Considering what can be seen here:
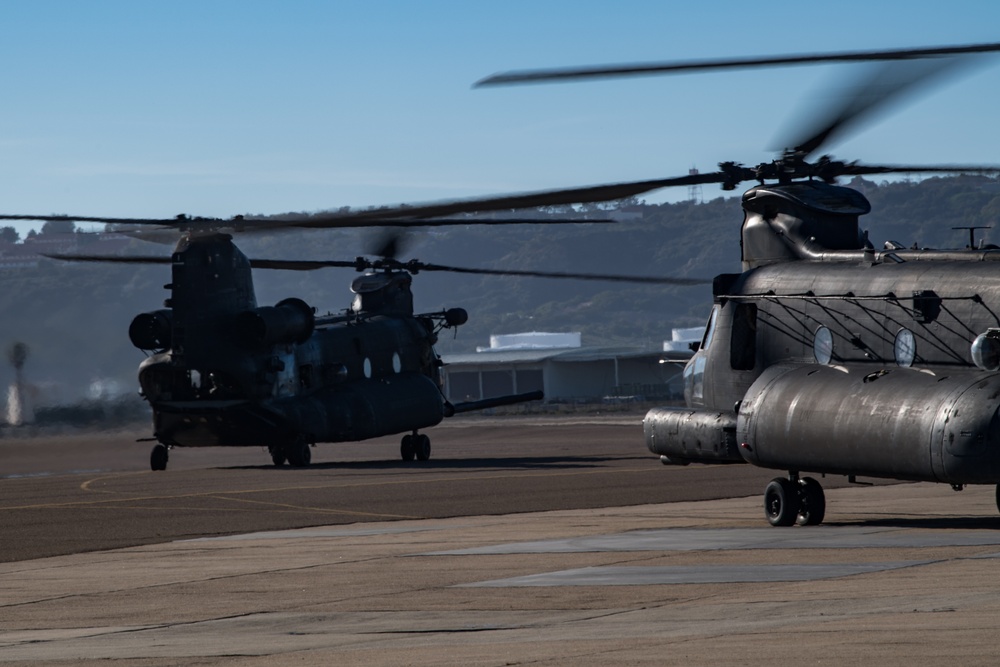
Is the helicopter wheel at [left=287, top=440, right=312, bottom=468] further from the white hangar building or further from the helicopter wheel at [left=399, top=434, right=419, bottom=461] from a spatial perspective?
the white hangar building

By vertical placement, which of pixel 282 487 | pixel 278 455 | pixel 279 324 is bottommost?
pixel 282 487

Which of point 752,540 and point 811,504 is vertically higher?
point 811,504

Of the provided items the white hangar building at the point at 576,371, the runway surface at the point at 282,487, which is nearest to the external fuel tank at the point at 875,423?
the runway surface at the point at 282,487

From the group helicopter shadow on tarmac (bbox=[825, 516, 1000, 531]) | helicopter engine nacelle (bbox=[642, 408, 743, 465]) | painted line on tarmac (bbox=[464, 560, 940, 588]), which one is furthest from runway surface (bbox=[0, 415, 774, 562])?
painted line on tarmac (bbox=[464, 560, 940, 588])

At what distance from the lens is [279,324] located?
36.1 meters

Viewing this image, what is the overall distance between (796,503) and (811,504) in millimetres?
188

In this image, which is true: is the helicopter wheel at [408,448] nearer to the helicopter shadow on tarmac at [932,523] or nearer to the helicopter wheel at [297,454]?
the helicopter wheel at [297,454]

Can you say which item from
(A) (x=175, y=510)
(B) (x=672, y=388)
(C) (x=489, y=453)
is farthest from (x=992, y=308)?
(B) (x=672, y=388)

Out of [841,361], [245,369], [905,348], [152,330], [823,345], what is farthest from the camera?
[152,330]

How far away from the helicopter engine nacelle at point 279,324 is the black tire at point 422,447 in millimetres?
4705

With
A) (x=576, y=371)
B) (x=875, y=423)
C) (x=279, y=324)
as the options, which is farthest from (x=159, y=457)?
(x=576, y=371)

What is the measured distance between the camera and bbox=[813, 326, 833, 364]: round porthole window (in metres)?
19.5

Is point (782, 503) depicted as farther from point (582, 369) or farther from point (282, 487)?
point (582, 369)

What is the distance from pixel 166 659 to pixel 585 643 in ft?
9.60
